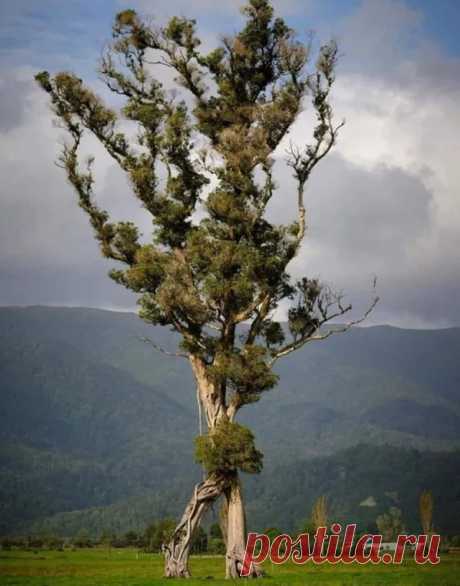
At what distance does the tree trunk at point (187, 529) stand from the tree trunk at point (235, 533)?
1.50 ft

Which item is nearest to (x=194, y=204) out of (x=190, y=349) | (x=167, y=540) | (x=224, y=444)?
(x=190, y=349)

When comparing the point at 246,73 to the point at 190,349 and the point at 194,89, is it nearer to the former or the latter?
the point at 194,89

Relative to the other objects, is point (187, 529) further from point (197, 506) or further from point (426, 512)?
point (426, 512)

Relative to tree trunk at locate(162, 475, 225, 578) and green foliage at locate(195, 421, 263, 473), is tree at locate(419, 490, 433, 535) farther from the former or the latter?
green foliage at locate(195, 421, 263, 473)

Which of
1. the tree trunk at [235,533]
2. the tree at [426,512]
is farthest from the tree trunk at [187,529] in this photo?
the tree at [426,512]

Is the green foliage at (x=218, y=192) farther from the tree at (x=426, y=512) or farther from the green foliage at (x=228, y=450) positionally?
the tree at (x=426, y=512)

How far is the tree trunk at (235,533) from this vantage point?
30388 mm

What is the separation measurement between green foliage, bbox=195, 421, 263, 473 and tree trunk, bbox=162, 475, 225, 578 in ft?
3.86

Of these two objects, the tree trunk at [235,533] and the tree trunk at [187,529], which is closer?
the tree trunk at [235,533]

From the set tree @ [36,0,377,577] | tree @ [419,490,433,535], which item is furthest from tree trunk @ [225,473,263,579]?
tree @ [419,490,433,535]

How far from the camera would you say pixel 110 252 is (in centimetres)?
3381

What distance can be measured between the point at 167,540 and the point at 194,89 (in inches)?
653

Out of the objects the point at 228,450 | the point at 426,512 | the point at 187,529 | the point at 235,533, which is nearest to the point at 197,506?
the point at 187,529

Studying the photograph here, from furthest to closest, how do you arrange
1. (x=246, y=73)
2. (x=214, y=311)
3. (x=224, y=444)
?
(x=246, y=73), (x=214, y=311), (x=224, y=444)
